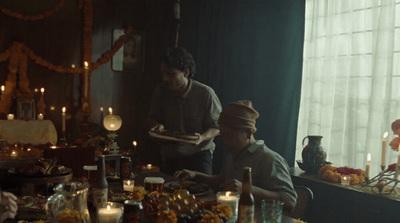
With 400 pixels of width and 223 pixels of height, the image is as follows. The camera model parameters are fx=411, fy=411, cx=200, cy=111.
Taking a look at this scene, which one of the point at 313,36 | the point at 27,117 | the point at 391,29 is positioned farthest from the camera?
the point at 27,117

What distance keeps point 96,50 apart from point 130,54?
48 centimetres

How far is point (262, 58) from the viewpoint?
452 centimetres

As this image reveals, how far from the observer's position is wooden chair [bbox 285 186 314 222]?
2.26 metres

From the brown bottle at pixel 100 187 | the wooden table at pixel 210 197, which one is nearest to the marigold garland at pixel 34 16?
the wooden table at pixel 210 197

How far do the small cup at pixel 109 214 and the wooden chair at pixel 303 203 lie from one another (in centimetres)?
100

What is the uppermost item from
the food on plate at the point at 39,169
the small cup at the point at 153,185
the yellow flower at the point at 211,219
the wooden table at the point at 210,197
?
the food on plate at the point at 39,169

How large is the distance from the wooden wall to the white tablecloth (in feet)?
1.72

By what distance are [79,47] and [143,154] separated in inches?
67.4

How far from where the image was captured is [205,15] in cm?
514

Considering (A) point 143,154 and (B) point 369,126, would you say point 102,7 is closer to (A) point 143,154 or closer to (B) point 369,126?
(A) point 143,154

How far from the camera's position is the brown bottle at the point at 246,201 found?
5.52ft

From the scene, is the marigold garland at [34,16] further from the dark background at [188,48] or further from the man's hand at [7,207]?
the man's hand at [7,207]

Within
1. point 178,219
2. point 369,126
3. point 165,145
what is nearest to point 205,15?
point 165,145

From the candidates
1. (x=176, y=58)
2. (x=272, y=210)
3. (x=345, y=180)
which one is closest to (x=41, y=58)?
(x=176, y=58)
